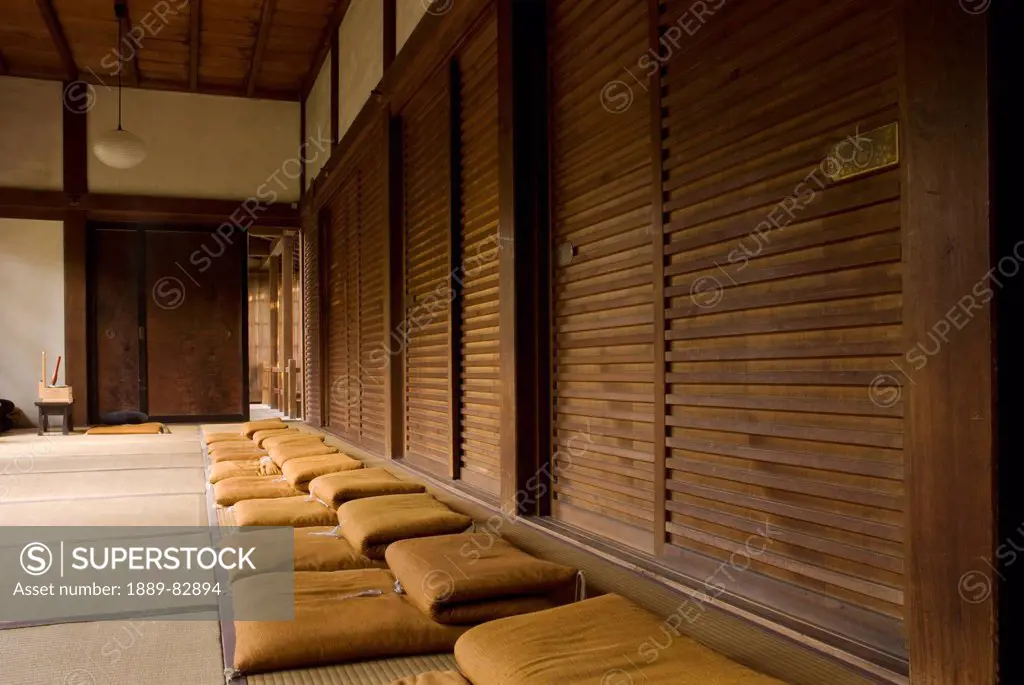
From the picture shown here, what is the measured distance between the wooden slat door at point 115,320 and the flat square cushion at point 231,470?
4.55 metres

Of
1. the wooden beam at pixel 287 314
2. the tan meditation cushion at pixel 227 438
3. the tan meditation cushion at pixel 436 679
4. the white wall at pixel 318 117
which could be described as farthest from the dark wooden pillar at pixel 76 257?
the tan meditation cushion at pixel 436 679

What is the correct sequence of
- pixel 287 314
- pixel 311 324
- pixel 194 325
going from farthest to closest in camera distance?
pixel 287 314 < pixel 194 325 < pixel 311 324

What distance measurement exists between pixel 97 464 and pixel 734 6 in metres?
4.89

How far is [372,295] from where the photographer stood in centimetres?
537

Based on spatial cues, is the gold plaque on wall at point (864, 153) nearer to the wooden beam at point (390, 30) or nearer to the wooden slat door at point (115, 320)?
the wooden beam at point (390, 30)

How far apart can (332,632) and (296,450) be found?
279 centimetres

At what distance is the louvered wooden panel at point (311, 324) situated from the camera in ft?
23.8

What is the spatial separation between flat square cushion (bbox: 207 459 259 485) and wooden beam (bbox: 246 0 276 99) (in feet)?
12.0

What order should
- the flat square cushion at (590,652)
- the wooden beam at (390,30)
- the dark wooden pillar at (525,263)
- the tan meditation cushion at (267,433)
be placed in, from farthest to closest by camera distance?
the tan meditation cushion at (267,433) < the wooden beam at (390,30) < the dark wooden pillar at (525,263) < the flat square cushion at (590,652)

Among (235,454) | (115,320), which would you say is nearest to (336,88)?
(235,454)

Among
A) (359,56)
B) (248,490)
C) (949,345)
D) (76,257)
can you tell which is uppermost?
(359,56)

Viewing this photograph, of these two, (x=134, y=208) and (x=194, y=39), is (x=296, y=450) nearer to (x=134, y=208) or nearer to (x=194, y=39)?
(x=194, y=39)

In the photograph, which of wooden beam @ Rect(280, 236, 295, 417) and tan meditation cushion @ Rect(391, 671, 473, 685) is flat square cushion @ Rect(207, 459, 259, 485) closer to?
tan meditation cushion @ Rect(391, 671, 473, 685)

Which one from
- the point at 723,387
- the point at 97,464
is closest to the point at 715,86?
the point at 723,387
